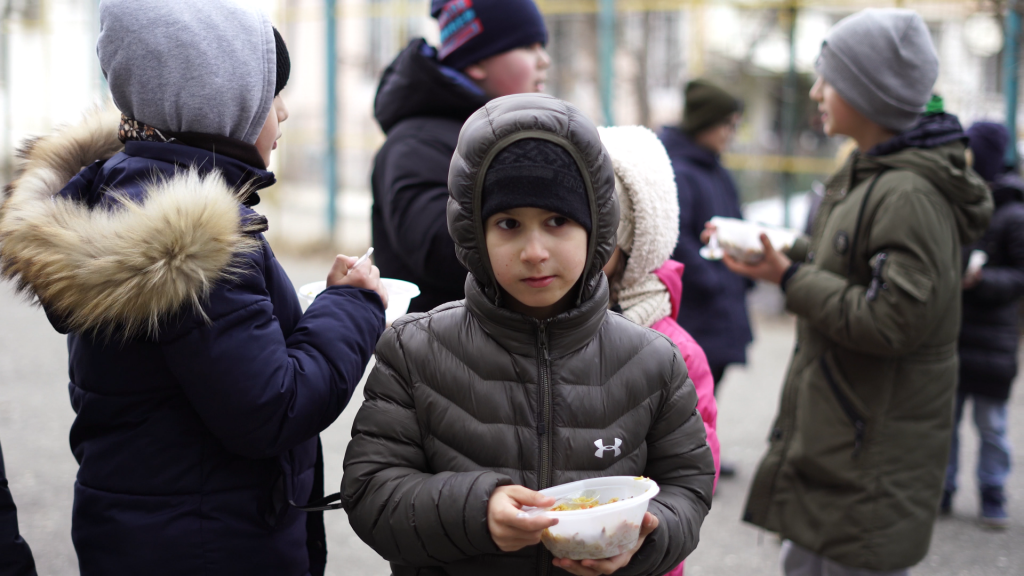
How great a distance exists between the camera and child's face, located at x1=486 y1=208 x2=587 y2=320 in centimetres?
160

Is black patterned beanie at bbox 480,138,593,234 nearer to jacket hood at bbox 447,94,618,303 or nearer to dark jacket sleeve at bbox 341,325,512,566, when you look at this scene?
jacket hood at bbox 447,94,618,303

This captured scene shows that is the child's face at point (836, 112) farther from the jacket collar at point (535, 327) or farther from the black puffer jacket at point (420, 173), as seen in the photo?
the jacket collar at point (535, 327)

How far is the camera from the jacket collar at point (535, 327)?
1.66 metres

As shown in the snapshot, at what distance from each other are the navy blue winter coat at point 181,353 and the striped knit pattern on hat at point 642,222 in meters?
0.67

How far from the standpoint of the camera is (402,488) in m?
1.58

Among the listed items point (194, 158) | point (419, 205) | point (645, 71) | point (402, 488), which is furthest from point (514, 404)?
point (645, 71)

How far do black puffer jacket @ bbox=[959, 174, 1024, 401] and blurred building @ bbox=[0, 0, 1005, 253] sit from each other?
2598 mm

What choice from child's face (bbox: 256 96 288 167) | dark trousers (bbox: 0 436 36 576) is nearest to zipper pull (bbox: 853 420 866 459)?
child's face (bbox: 256 96 288 167)

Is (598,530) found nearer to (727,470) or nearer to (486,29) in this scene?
(486,29)

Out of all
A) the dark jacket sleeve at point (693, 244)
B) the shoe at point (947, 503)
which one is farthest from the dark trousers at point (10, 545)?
the shoe at point (947, 503)

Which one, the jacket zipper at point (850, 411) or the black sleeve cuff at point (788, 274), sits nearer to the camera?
the jacket zipper at point (850, 411)

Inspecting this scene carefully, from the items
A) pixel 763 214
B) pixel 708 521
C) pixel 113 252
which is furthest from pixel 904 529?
Answer: pixel 763 214

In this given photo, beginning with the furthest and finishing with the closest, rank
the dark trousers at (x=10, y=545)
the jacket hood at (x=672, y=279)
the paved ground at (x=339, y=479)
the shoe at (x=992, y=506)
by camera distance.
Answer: the shoe at (x=992, y=506) → the paved ground at (x=339, y=479) → the jacket hood at (x=672, y=279) → the dark trousers at (x=10, y=545)

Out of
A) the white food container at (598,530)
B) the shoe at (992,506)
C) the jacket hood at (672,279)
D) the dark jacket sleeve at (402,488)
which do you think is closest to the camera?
the white food container at (598,530)
